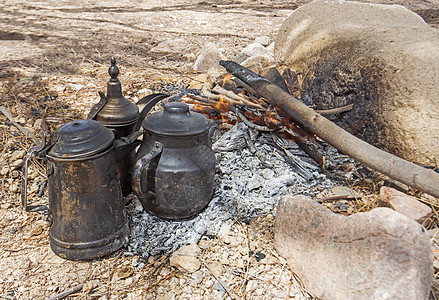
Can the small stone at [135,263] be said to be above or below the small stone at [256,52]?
below

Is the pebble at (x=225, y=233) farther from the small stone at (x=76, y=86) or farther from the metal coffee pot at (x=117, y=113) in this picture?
the small stone at (x=76, y=86)

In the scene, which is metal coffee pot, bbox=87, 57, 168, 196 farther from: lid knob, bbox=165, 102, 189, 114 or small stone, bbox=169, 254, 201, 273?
small stone, bbox=169, 254, 201, 273

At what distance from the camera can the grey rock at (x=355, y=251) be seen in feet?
6.32

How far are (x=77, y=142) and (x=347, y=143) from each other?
84.5 inches

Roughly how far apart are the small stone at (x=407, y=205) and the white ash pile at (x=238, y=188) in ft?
2.13

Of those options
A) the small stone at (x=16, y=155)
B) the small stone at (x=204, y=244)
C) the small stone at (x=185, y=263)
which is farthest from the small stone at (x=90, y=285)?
the small stone at (x=16, y=155)

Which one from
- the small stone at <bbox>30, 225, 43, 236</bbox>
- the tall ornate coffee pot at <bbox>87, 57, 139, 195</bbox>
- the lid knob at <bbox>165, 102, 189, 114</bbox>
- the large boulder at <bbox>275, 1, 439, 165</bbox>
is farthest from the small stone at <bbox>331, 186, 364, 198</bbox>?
the small stone at <bbox>30, 225, 43, 236</bbox>

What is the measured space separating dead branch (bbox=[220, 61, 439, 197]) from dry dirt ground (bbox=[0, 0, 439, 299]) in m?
0.97

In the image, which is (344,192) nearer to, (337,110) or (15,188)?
(337,110)

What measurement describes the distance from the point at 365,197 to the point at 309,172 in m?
0.55

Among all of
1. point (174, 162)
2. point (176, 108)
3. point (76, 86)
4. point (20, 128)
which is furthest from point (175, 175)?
point (76, 86)

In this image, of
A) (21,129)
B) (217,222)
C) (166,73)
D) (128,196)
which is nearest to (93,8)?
(166,73)

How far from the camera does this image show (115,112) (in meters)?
2.90

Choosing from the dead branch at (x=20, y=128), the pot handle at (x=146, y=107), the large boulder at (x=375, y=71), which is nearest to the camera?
the pot handle at (x=146, y=107)
